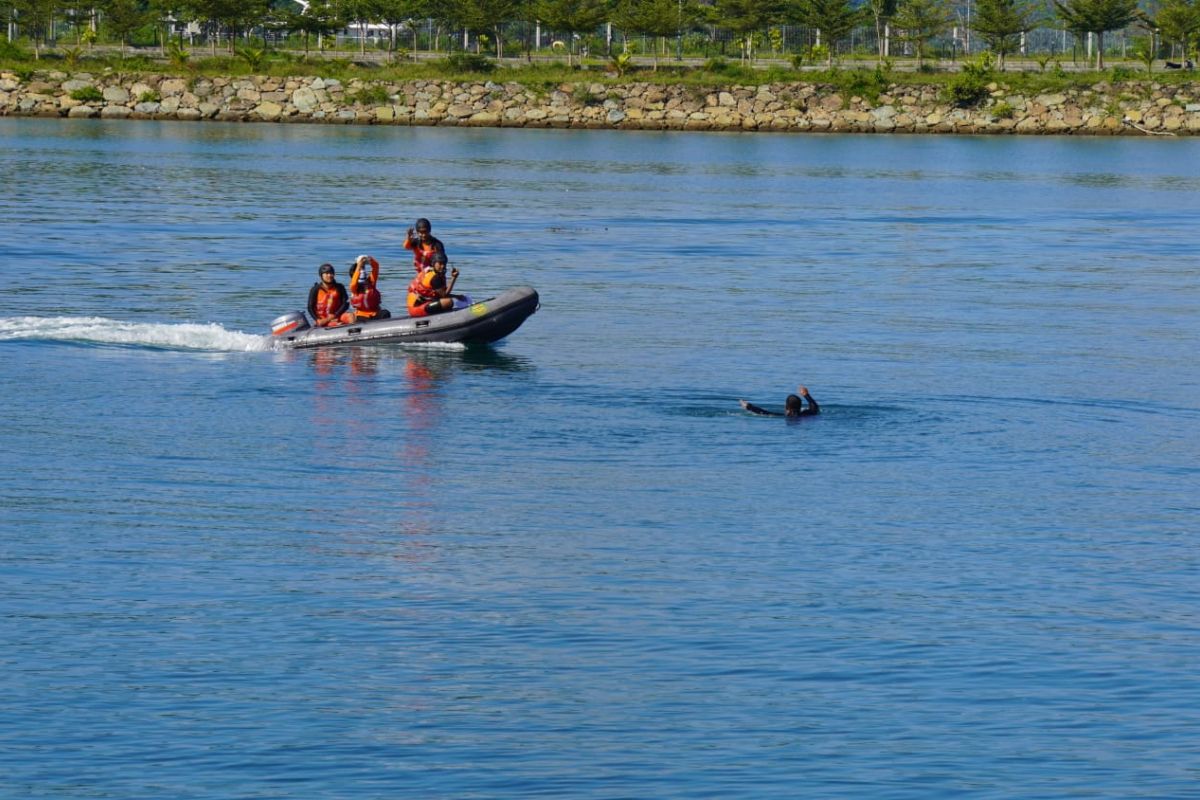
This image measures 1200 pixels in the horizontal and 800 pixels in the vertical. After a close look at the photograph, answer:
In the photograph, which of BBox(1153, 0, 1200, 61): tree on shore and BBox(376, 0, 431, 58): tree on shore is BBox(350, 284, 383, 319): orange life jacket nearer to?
BBox(376, 0, 431, 58): tree on shore

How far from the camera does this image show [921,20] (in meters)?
109

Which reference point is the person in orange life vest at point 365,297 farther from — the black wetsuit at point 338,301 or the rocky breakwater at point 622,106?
the rocky breakwater at point 622,106

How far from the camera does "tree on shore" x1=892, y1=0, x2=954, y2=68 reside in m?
109

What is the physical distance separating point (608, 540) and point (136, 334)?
47.8 ft

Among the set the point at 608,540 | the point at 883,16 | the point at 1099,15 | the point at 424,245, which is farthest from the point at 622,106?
the point at 608,540

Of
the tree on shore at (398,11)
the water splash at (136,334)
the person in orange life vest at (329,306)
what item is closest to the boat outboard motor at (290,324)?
the person in orange life vest at (329,306)

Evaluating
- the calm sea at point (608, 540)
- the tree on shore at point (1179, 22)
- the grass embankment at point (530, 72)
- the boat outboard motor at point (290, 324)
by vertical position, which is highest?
the tree on shore at point (1179, 22)

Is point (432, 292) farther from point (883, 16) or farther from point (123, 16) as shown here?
point (883, 16)

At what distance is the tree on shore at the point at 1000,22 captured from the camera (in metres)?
109

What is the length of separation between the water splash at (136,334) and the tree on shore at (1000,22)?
281 feet

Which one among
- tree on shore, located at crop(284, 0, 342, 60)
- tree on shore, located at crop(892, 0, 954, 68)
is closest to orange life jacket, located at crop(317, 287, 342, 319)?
tree on shore, located at crop(284, 0, 342, 60)

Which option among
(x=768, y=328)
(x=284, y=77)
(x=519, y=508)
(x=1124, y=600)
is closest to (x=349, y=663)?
(x=519, y=508)

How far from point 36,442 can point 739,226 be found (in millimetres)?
33066

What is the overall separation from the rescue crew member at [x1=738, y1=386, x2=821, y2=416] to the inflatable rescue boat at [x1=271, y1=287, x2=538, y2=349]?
19.9 feet
